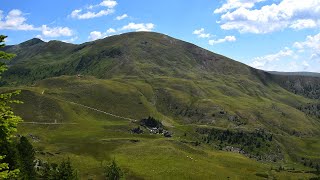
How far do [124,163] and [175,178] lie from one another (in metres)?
30.2

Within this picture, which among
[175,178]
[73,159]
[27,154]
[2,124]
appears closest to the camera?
[2,124]

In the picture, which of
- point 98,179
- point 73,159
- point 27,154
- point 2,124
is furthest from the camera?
point 73,159

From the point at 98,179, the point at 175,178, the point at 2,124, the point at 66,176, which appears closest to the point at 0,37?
the point at 2,124

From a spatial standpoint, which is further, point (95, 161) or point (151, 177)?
point (95, 161)

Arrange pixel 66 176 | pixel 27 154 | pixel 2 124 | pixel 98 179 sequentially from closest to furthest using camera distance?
pixel 2 124 → pixel 66 176 → pixel 27 154 → pixel 98 179

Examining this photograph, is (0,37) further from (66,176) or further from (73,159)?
(73,159)

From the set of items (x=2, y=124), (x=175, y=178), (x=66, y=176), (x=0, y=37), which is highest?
(x=0, y=37)

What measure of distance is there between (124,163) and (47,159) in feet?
A: 121

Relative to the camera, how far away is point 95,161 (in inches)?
7785

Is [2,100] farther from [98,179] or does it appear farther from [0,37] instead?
[98,179]

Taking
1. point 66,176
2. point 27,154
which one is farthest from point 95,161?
point 66,176

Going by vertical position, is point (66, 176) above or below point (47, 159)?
above

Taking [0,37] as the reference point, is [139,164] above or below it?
below

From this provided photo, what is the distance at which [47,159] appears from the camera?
18825cm
